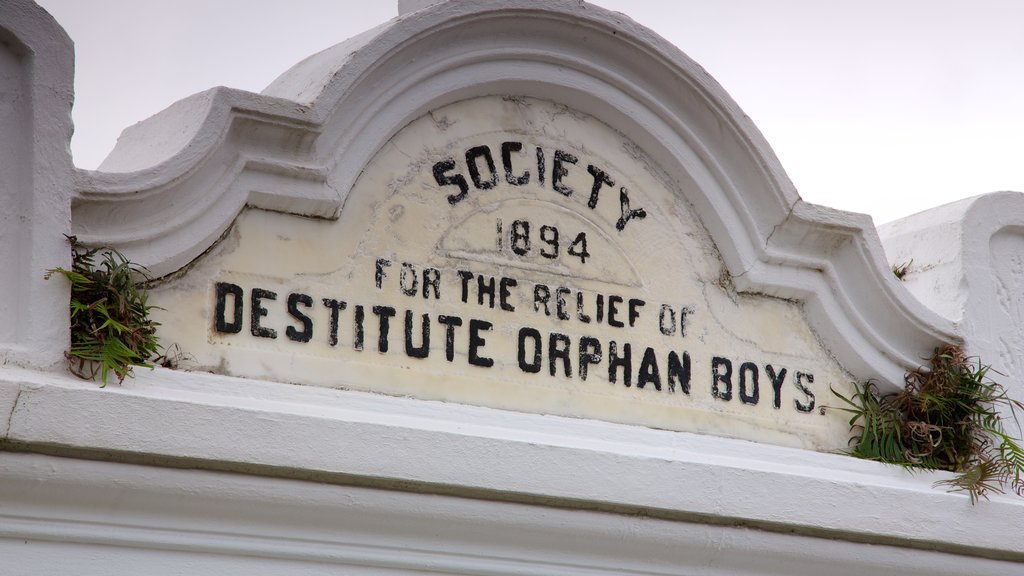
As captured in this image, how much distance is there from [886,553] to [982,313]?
120 centimetres

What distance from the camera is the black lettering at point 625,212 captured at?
18.5ft

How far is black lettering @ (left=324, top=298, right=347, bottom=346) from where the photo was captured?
4953 mm

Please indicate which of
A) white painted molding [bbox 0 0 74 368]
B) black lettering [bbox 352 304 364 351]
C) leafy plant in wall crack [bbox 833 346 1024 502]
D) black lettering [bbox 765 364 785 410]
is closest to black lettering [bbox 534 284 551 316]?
black lettering [bbox 352 304 364 351]

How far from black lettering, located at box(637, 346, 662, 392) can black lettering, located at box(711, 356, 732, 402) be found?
0.82 ft

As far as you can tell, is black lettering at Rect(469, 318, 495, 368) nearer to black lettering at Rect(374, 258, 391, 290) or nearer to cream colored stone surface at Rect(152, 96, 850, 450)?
cream colored stone surface at Rect(152, 96, 850, 450)

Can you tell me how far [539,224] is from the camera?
17.9ft

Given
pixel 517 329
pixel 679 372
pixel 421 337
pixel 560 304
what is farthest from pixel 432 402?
Answer: pixel 679 372

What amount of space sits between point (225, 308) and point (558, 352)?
128 centimetres

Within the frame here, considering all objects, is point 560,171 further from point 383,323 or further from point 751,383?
point 751,383

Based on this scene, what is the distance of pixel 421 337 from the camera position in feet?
16.8

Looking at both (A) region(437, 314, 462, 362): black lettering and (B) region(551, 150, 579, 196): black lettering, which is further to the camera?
(B) region(551, 150, 579, 196): black lettering

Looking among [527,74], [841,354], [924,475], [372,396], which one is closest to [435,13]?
[527,74]

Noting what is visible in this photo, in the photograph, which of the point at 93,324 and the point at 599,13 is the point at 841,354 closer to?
the point at 599,13

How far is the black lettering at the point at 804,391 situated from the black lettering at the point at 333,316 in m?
1.96
